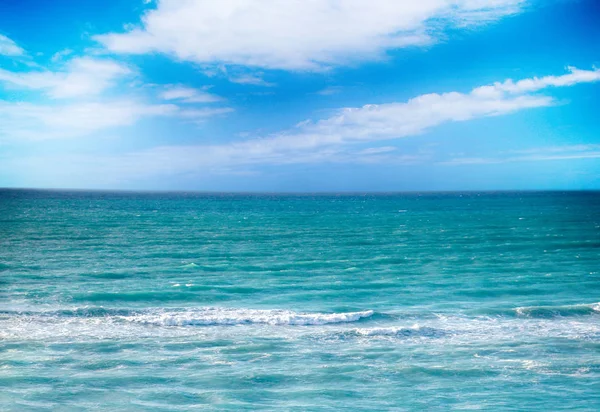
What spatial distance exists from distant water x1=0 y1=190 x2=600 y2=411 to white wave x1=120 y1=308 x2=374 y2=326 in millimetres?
90

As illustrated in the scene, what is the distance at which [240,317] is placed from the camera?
21953 mm

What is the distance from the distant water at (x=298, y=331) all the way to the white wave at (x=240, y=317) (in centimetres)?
9

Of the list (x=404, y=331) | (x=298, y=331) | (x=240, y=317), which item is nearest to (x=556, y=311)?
(x=404, y=331)

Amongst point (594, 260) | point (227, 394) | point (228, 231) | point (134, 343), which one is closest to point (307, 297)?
point (134, 343)

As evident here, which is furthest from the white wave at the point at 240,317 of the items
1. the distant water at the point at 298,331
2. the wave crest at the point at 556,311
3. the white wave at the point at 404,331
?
the wave crest at the point at 556,311

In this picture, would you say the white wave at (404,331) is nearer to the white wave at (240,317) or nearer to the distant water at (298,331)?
the distant water at (298,331)

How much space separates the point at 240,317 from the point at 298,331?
10.4 feet

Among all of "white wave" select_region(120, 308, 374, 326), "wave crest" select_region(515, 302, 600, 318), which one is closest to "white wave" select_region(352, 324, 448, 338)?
"white wave" select_region(120, 308, 374, 326)

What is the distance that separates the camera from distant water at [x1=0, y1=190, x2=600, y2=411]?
14008mm

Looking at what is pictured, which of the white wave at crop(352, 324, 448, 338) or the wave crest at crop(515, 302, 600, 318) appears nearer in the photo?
the white wave at crop(352, 324, 448, 338)

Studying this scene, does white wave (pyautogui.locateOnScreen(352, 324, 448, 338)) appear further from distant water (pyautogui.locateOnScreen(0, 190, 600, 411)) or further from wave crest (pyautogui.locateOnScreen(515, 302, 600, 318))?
wave crest (pyautogui.locateOnScreen(515, 302, 600, 318))

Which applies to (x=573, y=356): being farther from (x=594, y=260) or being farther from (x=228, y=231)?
(x=228, y=231)

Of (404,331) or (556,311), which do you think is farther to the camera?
(556,311)

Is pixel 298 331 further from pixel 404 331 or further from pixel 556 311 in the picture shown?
pixel 556 311
